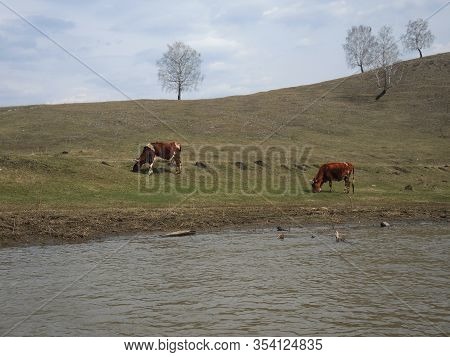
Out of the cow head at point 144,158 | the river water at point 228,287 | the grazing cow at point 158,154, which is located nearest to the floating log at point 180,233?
the river water at point 228,287

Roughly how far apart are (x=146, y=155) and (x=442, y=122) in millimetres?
50364

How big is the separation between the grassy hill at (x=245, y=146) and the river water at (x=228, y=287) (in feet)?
26.9

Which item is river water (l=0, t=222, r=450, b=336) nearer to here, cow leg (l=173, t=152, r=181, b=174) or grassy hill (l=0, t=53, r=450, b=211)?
grassy hill (l=0, t=53, r=450, b=211)

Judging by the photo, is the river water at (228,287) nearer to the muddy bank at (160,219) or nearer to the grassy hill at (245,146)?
the muddy bank at (160,219)

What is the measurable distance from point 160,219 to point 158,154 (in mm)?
12780

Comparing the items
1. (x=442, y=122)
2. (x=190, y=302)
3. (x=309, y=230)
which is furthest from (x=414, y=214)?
(x=442, y=122)

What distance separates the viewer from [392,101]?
278 feet

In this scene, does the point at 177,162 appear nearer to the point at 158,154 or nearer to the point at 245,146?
the point at 158,154

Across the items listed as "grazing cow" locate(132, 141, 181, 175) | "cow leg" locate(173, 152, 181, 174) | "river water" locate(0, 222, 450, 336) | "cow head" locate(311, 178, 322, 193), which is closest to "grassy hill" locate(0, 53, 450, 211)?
"cow leg" locate(173, 152, 181, 174)

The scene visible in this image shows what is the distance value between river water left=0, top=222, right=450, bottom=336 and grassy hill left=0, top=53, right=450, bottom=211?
8201 mm

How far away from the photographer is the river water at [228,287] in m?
10.3

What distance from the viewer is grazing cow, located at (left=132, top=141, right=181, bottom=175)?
34.4 meters

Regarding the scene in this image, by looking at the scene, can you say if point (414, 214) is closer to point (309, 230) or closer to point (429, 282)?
point (309, 230)

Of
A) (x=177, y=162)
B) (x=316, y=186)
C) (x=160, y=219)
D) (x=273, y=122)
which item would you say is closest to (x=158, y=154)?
(x=177, y=162)
